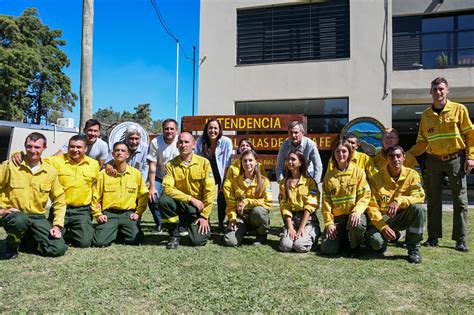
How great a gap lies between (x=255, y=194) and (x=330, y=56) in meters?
7.04

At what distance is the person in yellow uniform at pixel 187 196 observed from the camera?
454cm

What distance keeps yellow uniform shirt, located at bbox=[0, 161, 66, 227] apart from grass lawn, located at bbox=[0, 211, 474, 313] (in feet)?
1.73

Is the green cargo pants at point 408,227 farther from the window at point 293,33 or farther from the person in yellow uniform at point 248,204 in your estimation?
the window at point 293,33

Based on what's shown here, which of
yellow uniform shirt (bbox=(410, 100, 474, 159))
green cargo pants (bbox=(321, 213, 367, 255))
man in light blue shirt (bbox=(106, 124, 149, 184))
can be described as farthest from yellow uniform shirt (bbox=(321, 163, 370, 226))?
man in light blue shirt (bbox=(106, 124, 149, 184))

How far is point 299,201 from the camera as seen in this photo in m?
4.57

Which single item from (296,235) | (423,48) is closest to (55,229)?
(296,235)

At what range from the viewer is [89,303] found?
9.12ft

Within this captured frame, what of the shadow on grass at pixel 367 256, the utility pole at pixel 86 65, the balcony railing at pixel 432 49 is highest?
the balcony railing at pixel 432 49

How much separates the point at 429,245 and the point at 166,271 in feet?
10.9

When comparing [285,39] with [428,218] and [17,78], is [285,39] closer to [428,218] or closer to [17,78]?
[428,218]

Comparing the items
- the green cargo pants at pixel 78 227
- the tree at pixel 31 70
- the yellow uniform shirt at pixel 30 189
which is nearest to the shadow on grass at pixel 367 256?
the green cargo pants at pixel 78 227

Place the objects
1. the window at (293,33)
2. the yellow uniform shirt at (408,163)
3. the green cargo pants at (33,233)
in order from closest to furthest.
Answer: the green cargo pants at (33,233) < the yellow uniform shirt at (408,163) < the window at (293,33)

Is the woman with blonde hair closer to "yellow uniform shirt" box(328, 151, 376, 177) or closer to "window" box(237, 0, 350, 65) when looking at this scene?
"yellow uniform shirt" box(328, 151, 376, 177)

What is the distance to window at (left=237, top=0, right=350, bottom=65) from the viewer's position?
10.5 meters
